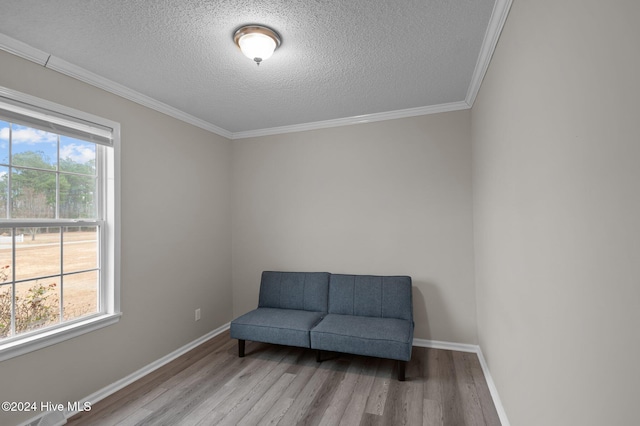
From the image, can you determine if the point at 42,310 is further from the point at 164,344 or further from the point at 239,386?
the point at 239,386

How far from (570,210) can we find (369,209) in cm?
250

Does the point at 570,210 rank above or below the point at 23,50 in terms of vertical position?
below

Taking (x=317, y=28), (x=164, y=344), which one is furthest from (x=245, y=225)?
(x=317, y=28)

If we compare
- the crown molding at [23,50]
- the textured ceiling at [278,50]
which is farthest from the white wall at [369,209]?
the crown molding at [23,50]

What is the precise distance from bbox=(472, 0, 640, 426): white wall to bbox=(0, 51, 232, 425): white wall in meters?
2.92

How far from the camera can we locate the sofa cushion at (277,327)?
9.65 feet

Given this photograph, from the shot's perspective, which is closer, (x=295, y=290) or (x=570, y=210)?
(x=570, y=210)

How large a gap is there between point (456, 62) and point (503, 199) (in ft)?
3.65

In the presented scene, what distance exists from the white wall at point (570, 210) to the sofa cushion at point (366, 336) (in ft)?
2.62

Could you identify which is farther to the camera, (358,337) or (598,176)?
(358,337)

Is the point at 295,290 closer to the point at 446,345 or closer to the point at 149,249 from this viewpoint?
the point at 149,249

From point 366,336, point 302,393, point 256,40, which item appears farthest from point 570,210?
point 302,393

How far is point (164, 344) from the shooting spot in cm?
307

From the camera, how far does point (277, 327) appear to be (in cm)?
301
